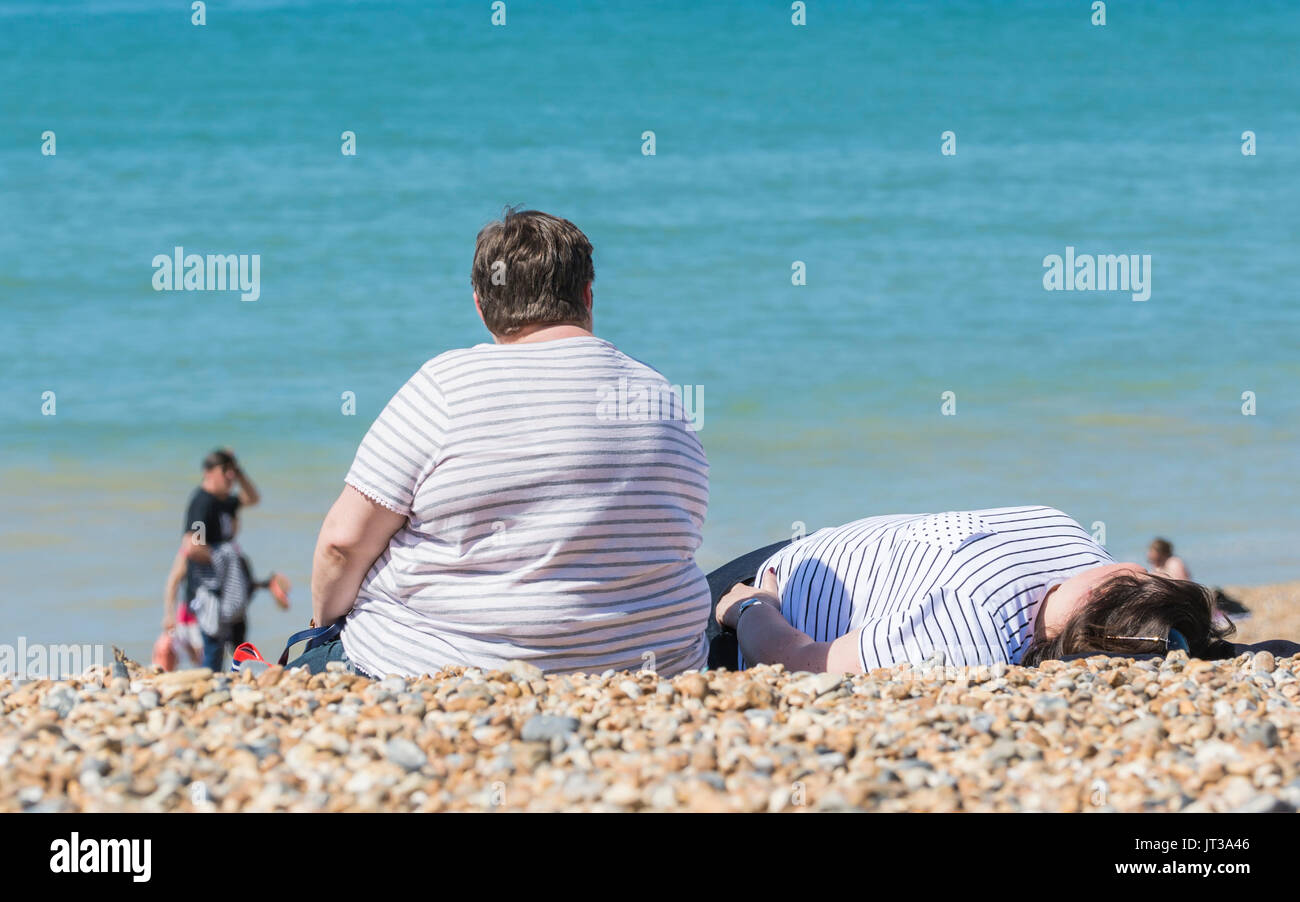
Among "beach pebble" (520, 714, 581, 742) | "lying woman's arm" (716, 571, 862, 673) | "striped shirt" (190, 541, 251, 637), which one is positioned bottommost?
"striped shirt" (190, 541, 251, 637)

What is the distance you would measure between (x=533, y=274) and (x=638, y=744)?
146 cm

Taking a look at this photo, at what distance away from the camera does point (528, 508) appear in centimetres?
323

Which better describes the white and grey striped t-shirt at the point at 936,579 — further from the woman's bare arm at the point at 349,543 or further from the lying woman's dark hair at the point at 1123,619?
the woman's bare arm at the point at 349,543

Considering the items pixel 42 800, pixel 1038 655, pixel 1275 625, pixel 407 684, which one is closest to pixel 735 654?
pixel 1038 655

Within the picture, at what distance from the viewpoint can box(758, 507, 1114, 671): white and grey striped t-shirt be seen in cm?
358

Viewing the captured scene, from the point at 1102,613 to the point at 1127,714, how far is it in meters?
0.86

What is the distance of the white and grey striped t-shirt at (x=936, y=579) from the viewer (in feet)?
11.8

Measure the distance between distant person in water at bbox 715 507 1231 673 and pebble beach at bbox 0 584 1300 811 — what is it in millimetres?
358

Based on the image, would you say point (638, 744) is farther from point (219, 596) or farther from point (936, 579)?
point (219, 596)

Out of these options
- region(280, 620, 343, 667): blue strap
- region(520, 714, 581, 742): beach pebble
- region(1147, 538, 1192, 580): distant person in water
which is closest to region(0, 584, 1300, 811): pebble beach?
region(520, 714, 581, 742): beach pebble

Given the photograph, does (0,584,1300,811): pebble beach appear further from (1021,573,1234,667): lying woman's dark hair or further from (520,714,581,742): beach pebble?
(1021,573,1234,667): lying woman's dark hair

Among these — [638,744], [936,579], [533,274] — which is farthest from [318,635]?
[936,579]
